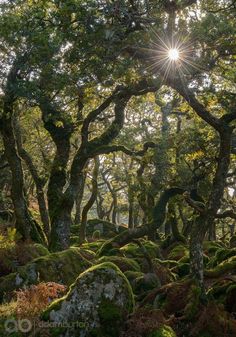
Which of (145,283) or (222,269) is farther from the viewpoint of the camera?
(145,283)

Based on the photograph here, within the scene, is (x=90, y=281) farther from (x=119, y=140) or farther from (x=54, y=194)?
(x=119, y=140)

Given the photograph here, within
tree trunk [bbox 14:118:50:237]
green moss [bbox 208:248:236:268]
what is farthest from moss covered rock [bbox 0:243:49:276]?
green moss [bbox 208:248:236:268]

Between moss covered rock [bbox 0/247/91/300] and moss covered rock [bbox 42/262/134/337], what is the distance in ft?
10.2

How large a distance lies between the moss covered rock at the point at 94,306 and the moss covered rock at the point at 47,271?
122 inches

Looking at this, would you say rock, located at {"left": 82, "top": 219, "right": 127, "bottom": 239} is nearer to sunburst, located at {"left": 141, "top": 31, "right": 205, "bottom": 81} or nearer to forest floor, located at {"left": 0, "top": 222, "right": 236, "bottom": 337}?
forest floor, located at {"left": 0, "top": 222, "right": 236, "bottom": 337}

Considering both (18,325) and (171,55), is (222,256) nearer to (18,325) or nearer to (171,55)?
(171,55)

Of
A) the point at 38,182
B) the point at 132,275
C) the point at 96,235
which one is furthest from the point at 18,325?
the point at 96,235

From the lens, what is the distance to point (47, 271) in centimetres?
1393

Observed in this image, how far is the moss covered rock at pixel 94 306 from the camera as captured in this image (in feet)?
33.1

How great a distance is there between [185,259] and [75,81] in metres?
11.4

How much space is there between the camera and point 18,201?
64.4 ft

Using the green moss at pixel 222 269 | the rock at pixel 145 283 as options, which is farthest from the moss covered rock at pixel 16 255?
the green moss at pixel 222 269

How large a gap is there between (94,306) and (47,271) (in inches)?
157

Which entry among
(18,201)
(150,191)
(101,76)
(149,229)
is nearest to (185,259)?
(149,229)
